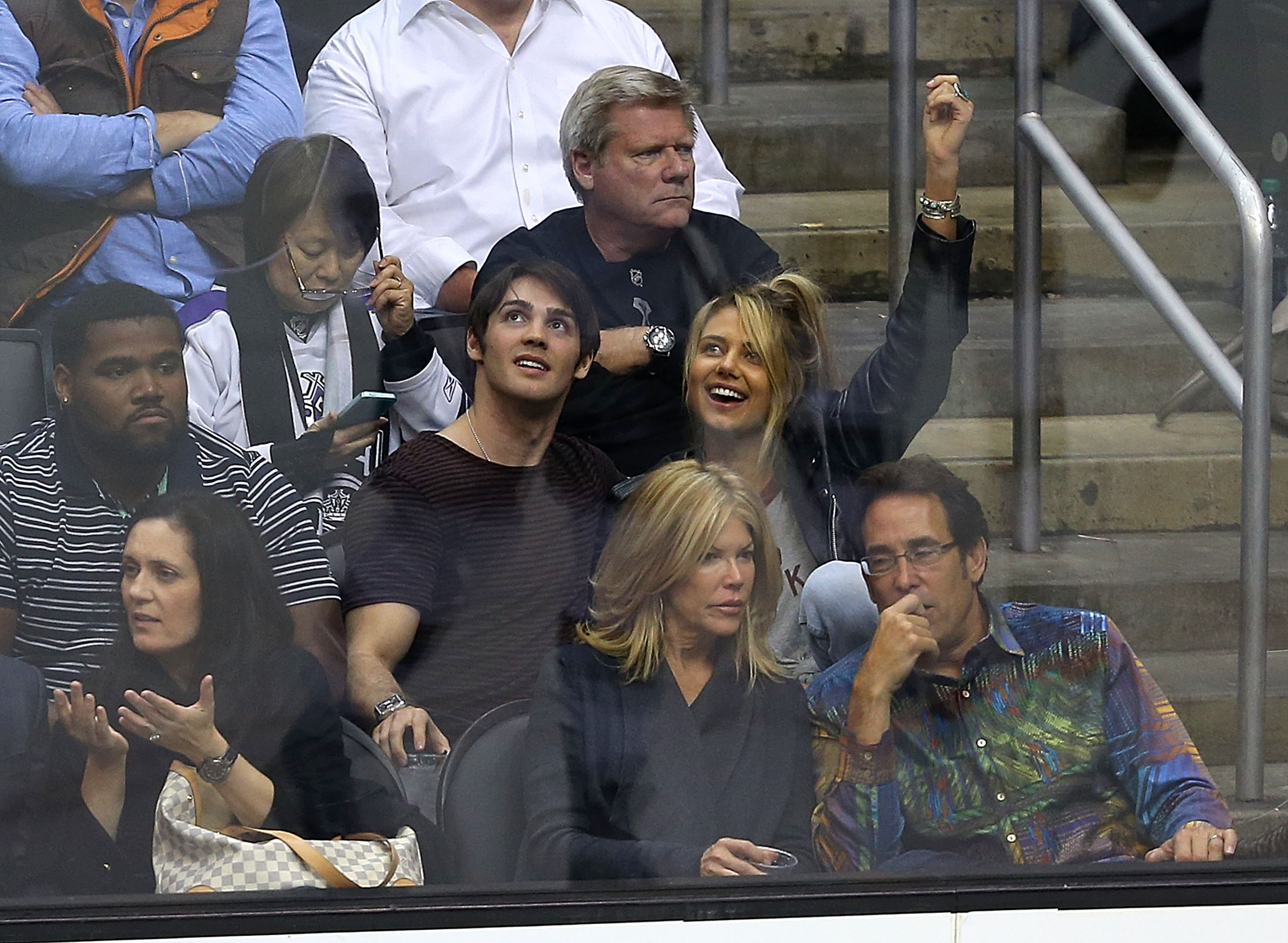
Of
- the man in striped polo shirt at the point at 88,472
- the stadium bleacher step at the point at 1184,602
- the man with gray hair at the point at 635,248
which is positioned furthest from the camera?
the stadium bleacher step at the point at 1184,602

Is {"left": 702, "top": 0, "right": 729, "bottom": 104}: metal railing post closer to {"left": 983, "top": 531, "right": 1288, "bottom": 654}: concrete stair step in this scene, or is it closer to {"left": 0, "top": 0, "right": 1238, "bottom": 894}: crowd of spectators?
{"left": 0, "top": 0, "right": 1238, "bottom": 894}: crowd of spectators

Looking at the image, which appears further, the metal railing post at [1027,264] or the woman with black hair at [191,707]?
the metal railing post at [1027,264]

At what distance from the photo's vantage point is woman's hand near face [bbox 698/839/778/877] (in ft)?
7.27

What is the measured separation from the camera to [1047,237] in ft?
7.61

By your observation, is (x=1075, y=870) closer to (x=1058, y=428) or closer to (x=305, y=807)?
(x=1058, y=428)

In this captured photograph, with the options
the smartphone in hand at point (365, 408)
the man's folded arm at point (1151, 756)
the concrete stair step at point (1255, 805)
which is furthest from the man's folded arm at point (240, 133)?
the concrete stair step at point (1255, 805)

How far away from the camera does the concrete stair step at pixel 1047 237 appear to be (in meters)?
2.23

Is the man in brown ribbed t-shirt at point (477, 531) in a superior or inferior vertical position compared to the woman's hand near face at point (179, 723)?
superior

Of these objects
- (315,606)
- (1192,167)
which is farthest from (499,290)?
(1192,167)

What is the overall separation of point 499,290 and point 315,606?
476 mm

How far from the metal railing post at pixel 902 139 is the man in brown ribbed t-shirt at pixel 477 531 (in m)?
0.42

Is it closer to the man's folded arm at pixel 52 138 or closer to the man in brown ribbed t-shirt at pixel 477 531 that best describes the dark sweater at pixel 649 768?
the man in brown ribbed t-shirt at pixel 477 531

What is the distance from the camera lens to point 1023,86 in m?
2.31

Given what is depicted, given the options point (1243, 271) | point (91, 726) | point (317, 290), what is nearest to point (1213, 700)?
point (1243, 271)
